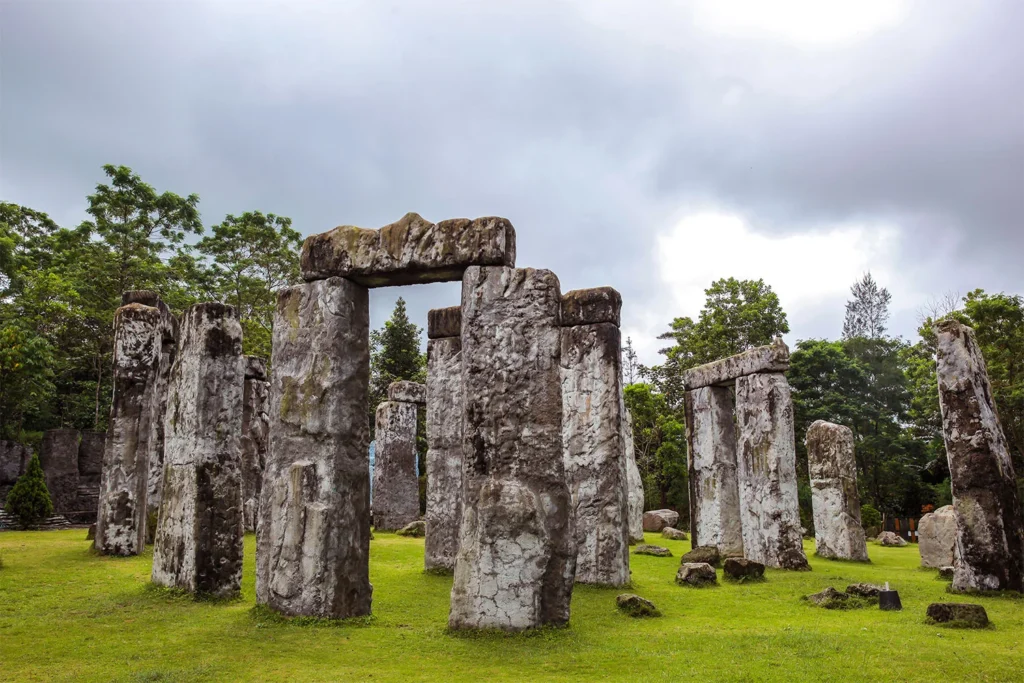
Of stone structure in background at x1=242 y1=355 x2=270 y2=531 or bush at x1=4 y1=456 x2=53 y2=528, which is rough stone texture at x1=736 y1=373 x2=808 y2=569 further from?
bush at x1=4 y1=456 x2=53 y2=528

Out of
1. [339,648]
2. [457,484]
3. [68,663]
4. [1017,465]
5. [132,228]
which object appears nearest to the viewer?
[68,663]

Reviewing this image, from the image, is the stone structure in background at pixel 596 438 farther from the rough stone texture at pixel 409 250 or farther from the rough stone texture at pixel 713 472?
the rough stone texture at pixel 713 472

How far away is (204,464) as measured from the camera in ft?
26.9

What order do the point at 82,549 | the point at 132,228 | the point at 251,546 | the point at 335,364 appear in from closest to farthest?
the point at 335,364 < the point at 82,549 < the point at 251,546 < the point at 132,228

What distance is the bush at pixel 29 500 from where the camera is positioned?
1673cm

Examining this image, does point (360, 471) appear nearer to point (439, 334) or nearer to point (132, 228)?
point (439, 334)

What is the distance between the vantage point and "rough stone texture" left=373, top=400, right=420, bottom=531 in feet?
62.7

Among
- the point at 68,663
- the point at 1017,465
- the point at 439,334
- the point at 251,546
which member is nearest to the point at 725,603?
the point at 439,334

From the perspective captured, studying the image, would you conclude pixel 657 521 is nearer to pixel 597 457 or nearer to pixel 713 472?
pixel 713 472

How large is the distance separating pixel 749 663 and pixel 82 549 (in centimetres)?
1082

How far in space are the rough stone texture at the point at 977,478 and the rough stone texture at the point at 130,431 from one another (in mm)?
11871

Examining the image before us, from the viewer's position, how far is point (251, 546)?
42.9 ft

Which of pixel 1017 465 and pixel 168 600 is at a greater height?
pixel 1017 465

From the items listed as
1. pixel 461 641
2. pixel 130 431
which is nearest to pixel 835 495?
pixel 461 641
